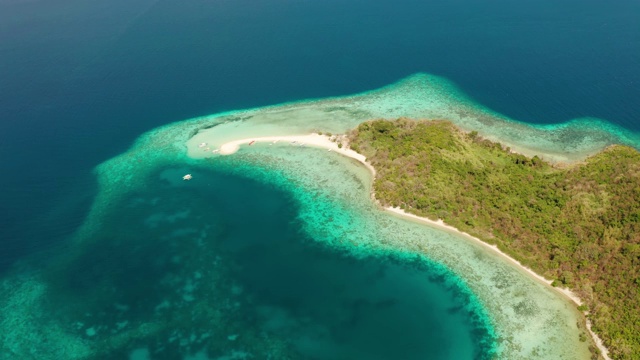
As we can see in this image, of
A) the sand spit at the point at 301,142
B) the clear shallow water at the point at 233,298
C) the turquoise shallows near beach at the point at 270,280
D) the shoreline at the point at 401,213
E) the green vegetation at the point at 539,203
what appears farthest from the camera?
the sand spit at the point at 301,142

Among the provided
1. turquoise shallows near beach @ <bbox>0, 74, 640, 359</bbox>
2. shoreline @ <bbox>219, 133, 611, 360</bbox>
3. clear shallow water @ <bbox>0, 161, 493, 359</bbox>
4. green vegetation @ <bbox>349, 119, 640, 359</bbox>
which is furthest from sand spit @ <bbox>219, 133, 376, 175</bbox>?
clear shallow water @ <bbox>0, 161, 493, 359</bbox>

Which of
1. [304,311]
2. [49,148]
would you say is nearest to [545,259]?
[304,311]

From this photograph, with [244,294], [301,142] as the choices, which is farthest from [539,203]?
[244,294]

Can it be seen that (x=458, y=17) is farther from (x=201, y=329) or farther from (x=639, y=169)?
(x=201, y=329)

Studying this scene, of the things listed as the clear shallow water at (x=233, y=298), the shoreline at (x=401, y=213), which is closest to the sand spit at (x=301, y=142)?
the shoreline at (x=401, y=213)

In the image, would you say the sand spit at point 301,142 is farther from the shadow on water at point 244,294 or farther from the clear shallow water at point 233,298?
the shadow on water at point 244,294

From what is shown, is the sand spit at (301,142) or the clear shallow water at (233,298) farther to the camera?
the sand spit at (301,142)

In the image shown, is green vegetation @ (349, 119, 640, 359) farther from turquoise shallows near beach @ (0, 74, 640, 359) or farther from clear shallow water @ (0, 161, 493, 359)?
clear shallow water @ (0, 161, 493, 359)
